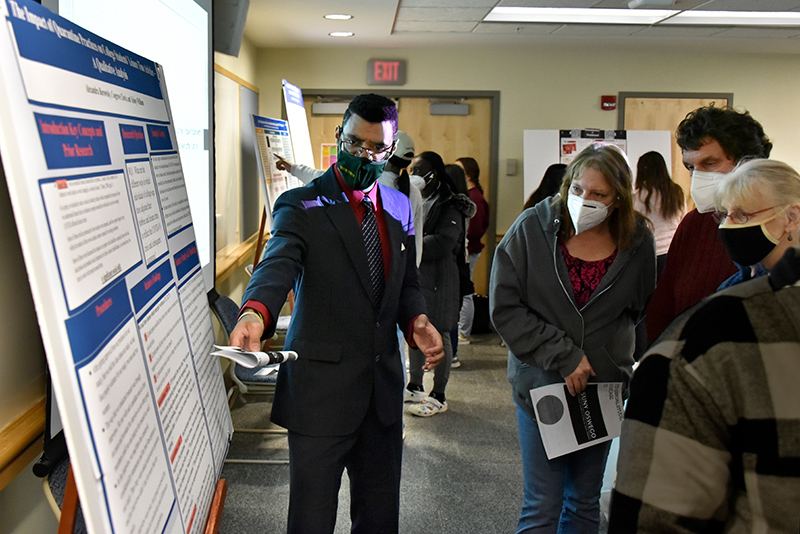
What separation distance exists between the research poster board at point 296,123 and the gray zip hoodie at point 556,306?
2.56m

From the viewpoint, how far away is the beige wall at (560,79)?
5.95 m

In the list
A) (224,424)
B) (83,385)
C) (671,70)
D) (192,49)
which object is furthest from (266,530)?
(671,70)

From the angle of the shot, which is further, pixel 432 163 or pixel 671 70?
pixel 671 70

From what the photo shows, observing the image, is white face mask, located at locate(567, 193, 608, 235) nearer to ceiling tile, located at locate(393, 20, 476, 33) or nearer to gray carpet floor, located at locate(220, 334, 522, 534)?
gray carpet floor, located at locate(220, 334, 522, 534)

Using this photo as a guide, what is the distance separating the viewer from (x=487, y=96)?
20.1ft

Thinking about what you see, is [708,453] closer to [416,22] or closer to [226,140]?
[226,140]

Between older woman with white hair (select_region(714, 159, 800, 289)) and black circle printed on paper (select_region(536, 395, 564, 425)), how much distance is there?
2.35 ft

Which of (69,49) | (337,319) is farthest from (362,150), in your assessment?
(69,49)

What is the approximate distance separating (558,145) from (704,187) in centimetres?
428

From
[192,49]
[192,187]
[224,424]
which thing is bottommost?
[224,424]

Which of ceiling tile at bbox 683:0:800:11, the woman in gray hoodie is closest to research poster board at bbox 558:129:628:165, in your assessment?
ceiling tile at bbox 683:0:800:11

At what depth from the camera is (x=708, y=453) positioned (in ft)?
2.39

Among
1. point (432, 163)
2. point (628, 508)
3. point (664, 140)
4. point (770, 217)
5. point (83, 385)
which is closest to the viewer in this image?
point (83, 385)

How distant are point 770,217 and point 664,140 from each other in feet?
17.0
